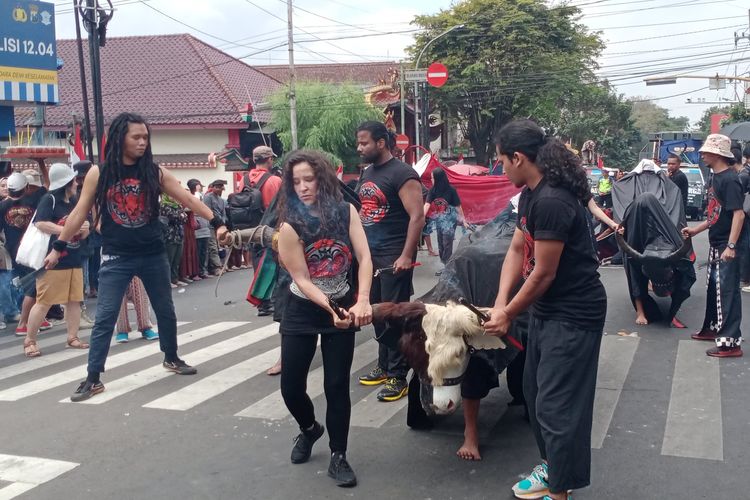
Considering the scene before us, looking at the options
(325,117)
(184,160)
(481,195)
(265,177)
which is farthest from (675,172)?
(184,160)

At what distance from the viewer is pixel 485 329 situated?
378 centimetres

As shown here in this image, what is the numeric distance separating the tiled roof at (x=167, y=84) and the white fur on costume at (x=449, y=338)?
1095 inches

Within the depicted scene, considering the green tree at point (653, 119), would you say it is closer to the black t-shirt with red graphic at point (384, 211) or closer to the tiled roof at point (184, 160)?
the tiled roof at point (184, 160)

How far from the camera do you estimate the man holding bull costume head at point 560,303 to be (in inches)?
142

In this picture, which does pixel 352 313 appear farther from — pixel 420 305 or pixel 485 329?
pixel 485 329

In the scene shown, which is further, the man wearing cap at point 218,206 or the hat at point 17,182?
the man wearing cap at point 218,206

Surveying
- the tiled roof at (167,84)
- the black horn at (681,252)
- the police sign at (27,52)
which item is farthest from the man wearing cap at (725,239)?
the tiled roof at (167,84)

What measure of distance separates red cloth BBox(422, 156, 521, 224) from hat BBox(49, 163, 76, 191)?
5.09 metres

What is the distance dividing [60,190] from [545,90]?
1447 inches

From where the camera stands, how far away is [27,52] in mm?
13305

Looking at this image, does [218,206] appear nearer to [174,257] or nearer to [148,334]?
[174,257]

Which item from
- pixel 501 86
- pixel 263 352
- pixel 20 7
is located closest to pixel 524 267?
pixel 263 352

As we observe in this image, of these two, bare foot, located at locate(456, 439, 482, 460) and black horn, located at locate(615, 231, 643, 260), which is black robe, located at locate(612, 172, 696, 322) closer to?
black horn, located at locate(615, 231, 643, 260)

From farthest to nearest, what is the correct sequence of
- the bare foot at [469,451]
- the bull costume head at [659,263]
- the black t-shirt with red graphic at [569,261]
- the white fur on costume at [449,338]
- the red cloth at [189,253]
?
1. the red cloth at [189,253]
2. the bull costume head at [659,263]
3. the bare foot at [469,451]
4. the white fur on costume at [449,338]
5. the black t-shirt with red graphic at [569,261]
